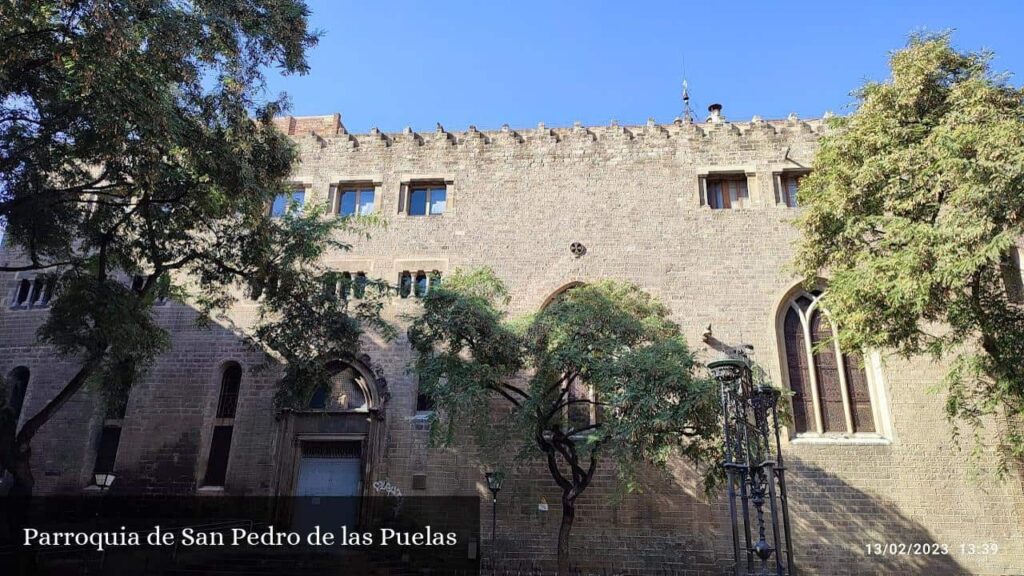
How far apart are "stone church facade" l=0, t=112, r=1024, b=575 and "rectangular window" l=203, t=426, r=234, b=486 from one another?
2.1 inches

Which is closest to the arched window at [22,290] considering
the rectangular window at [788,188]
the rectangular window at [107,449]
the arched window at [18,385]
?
the arched window at [18,385]

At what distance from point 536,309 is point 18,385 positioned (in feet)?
47.1

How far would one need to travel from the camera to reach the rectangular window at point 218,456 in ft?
56.2

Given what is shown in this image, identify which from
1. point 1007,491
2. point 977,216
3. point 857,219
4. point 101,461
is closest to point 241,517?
point 101,461

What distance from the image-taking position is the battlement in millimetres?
19016

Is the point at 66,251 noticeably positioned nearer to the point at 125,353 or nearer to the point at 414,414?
the point at 125,353

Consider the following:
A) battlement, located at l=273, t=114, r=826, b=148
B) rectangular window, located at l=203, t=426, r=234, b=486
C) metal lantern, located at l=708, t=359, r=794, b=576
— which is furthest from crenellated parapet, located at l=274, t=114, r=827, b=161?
metal lantern, located at l=708, t=359, r=794, b=576

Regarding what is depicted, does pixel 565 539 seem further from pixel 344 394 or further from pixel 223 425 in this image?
pixel 223 425

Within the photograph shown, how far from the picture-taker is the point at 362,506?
52.5 ft

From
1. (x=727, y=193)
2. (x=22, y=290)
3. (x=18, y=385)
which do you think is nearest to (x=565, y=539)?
(x=727, y=193)

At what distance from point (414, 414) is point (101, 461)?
27.4ft

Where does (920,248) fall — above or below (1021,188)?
below

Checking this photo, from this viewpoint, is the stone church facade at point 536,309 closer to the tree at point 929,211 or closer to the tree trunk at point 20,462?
the tree at point 929,211
